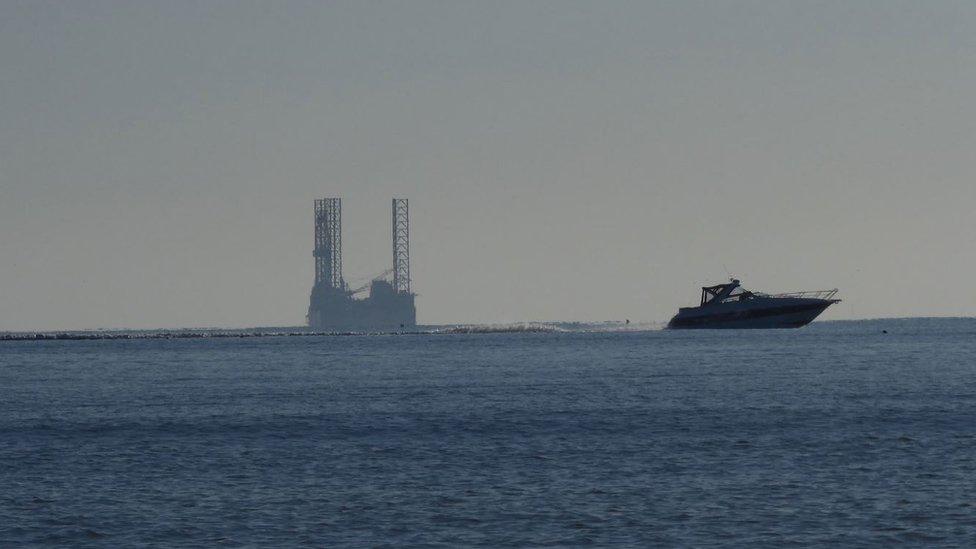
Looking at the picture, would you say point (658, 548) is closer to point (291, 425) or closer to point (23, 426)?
point (291, 425)

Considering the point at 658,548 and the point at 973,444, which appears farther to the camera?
the point at 973,444

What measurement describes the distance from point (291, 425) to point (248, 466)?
15716 mm

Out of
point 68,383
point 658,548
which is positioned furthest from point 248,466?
point 68,383

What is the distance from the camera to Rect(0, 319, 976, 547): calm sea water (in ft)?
109

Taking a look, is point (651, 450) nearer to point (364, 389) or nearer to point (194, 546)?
point (194, 546)

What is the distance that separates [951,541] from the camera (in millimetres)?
30875

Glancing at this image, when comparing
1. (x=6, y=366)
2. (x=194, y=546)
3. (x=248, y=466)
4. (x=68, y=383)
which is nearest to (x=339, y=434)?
(x=248, y=466)

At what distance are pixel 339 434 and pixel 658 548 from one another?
28026mm

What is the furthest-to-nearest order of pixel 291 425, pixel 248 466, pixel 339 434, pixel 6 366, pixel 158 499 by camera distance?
pixel 6 366 < pixel 291 425 < pixel 339 434 < pixel 248 466 < pixel 158 499

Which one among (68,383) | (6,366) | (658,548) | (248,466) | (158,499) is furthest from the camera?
(6,366)

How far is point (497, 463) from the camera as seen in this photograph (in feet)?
149

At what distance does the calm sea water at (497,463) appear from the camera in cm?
3325

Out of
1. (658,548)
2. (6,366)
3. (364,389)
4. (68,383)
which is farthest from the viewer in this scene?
(6,366)

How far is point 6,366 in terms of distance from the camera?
14062 cm
